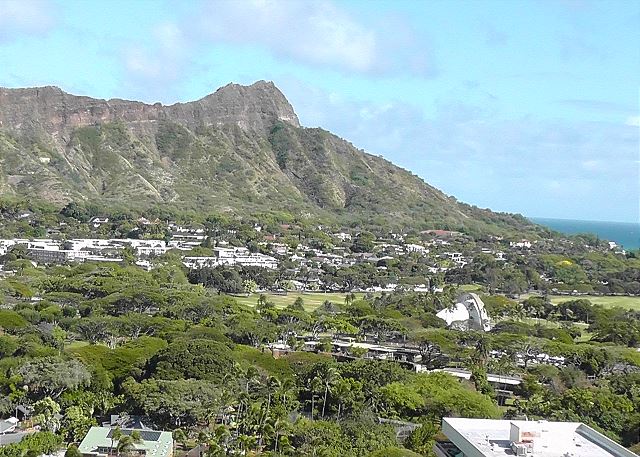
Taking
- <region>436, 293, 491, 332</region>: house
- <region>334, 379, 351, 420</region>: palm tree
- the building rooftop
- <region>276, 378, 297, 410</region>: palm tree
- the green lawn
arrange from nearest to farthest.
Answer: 1. the building rooftop
2. <region>276, 378, 297, 410</region>: palm tree
3. <region>334, 379, 351, 420</region>: palm tree
4. <region>436, 293, 491, 332</region>: house
5. the green lawn

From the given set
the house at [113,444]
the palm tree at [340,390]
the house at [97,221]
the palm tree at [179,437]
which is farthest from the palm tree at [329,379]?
the house at [97,221]

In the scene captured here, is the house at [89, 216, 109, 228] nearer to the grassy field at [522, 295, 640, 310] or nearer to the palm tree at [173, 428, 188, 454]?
the grassy field at [522, 295, 640, 310]

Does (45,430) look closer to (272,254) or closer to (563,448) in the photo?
(563,448)

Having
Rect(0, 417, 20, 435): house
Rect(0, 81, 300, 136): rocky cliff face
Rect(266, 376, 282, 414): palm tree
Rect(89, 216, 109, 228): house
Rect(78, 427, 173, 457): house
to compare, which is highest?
Rect(0, 81, 300, 136): rocky cliff face

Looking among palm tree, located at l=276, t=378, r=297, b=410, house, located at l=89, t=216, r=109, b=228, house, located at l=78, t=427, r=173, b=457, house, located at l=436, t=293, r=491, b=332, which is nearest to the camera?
house, located at l=78, t=427, r=173, b=457

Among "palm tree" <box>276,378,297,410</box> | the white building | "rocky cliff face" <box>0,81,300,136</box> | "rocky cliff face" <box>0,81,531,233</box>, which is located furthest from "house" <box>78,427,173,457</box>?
"rocky cliff face" <box>0,81,300,136</box>

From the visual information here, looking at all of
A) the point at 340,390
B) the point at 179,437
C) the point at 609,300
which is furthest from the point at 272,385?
the point at 609,300

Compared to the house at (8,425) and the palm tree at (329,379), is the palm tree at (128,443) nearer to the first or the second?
the house at (8,425)
